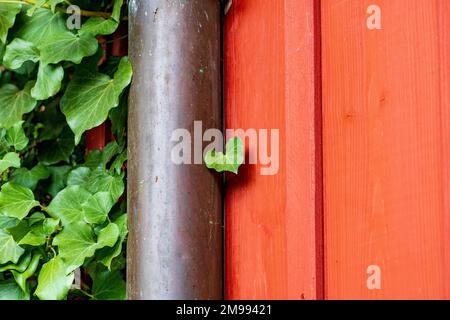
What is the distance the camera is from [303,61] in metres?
1.02

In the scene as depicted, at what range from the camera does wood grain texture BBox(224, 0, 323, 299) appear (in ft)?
3.28

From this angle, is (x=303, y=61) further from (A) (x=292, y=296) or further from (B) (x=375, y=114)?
(A) (x=292, y=296)

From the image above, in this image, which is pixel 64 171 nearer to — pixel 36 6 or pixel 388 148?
pixel 36 6

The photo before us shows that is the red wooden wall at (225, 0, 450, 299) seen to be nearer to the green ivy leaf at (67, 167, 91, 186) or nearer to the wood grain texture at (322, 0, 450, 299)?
the wood grain texture at (322, 0, 450, 299)

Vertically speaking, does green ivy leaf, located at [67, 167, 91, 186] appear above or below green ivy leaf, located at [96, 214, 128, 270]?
above

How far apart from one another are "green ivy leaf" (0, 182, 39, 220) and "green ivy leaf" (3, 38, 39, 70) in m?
0.28

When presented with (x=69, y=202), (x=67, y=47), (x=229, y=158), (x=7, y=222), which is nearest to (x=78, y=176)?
(x=69, y=202)

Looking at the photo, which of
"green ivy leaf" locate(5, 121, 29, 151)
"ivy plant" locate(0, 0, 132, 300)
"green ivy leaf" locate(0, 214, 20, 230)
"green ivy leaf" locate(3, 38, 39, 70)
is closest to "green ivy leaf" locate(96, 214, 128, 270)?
"ivy plant" locate(0, 0, 132, 300)

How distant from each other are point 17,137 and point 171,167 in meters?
0.48

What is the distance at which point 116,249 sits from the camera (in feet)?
3.86

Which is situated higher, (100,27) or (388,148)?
(100,27)

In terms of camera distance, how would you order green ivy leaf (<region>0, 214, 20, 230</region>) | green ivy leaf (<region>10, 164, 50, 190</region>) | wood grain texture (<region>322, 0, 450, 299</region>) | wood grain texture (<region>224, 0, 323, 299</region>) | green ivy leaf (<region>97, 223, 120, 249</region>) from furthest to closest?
green ivy leaf (<region>10, 164, 50, 190</region>) → green ivy leaf (<region>0, 214, 20, 230</region>) → green ivy leaf (<region>97, 223, 120, 249</region>) → wood grain texture (<region>224, 0, 323, 299</region>) → wood grain texture (<region>322, 0, 450, 299</region>)
